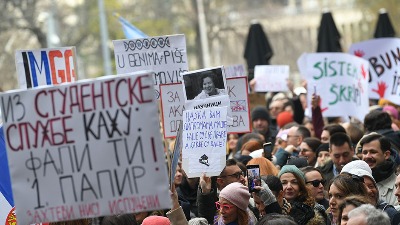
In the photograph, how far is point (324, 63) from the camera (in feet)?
49.8

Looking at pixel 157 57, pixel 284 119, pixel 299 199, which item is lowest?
pixel 299 199

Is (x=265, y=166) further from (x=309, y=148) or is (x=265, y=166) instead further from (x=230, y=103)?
(x=309, y=148)

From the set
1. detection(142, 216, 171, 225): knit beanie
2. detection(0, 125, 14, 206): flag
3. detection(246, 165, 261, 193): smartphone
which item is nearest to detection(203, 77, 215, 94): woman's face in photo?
detection(246, 165, 261, 193): smartphone

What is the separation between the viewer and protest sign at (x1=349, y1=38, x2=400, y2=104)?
15180 millimetres

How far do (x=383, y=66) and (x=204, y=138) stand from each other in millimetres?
5906

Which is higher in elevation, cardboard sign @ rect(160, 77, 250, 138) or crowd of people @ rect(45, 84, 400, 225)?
cardboard sign @ rect(160, 77, 250, 138)

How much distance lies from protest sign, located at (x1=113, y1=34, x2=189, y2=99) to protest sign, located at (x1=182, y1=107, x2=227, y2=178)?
1431 millimetres

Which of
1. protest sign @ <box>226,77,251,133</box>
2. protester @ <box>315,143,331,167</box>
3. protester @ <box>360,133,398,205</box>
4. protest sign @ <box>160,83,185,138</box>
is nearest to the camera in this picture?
protester @ <box>360,133,398,205</box>

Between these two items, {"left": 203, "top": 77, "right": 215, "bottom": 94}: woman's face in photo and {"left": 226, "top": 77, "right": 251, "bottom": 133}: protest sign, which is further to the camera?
{"left": 226, "top": 77, "right": 251, "bottom": 133}: protest sign

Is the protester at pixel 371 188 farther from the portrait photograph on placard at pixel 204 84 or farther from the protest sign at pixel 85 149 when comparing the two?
the protest sign at pixel 85 149

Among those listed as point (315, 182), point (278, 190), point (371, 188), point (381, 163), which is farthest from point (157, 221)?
point (381, 163)

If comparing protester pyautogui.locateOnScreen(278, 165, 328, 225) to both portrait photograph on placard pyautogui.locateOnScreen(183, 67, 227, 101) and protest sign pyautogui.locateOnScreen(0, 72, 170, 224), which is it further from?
protest sign pyautogui.locateOnScreen(0, 72, 170, 224)

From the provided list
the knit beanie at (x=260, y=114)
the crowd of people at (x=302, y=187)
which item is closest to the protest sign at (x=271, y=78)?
the knit beanie at (x=260, y=114)

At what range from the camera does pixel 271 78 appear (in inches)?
731
